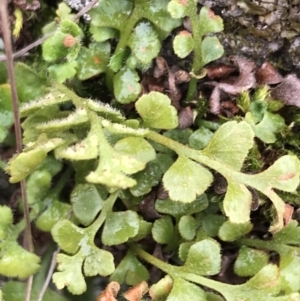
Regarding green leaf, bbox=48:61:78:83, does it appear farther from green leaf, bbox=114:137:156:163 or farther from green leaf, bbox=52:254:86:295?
green leaf, bbox=52:254:86:295

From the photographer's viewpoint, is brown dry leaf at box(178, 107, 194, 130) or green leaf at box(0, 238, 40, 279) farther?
brown dry leaf at box(178, 107, 194, 130)

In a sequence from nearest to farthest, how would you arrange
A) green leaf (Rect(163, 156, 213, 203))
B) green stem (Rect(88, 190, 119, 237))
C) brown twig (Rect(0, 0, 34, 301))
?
brown twig (Rect(0, 0, 34, 301)) < green leaf (Rect(163, 156, 213, 203)) < green stem (Rect(88, 190, 119, 237))

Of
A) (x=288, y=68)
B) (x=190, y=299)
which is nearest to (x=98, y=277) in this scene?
(x=190, y=299)

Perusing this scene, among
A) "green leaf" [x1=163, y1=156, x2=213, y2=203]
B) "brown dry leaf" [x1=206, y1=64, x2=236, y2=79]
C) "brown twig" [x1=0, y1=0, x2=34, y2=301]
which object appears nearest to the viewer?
"brown twig" [x1=0, y1=0, x2=34, y2=301]

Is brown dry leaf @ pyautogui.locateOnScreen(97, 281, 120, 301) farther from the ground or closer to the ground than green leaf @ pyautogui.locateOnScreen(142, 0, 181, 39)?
closer to the ground

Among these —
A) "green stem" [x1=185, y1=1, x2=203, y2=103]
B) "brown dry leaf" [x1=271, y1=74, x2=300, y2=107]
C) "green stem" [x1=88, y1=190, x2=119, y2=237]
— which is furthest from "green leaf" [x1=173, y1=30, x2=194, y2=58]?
"green stem" [x1=88, y1=190, x2=119, y2=237]

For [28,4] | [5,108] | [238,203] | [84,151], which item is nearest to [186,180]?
[238,203]

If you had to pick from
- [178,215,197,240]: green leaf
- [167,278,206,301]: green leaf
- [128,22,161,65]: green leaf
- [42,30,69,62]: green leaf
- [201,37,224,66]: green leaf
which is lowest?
[167,278,206,301]: green leaf
